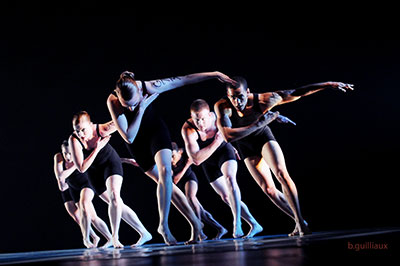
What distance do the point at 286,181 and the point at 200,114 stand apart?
5.04ft

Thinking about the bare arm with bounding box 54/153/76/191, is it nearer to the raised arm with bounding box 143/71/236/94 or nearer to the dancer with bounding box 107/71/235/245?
the dancer with bounding box 107/71/235/245

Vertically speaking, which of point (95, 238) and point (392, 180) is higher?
point (392, 180)

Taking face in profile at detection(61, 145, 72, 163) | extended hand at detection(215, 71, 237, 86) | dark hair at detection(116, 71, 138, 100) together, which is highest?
extended hand at detection(215, 71, 237, 86)

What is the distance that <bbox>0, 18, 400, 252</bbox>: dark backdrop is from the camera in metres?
6.68

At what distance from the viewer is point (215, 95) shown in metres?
7.18

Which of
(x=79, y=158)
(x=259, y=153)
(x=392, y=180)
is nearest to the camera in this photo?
(x=259, y=153)

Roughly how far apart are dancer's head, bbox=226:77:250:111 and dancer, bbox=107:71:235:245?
0.25 metres

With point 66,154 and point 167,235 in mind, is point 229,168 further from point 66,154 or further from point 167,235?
point 66,154

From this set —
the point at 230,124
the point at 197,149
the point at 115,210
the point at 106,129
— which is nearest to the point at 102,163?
the point at 106,129

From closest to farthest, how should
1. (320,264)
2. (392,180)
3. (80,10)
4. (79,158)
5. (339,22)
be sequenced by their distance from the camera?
(320,264), (79,158), (392,180), (339,22), (80,10)

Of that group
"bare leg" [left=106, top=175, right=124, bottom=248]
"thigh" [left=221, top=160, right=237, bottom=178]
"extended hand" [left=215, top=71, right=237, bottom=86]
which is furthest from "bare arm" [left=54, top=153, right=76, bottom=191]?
"extended hand" [left=215, top=71, right=237, bottom=86]

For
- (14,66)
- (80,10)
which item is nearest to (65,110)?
(14,66)

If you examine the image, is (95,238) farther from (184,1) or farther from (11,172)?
(184,1)

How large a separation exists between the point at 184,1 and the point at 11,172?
12.3ft
